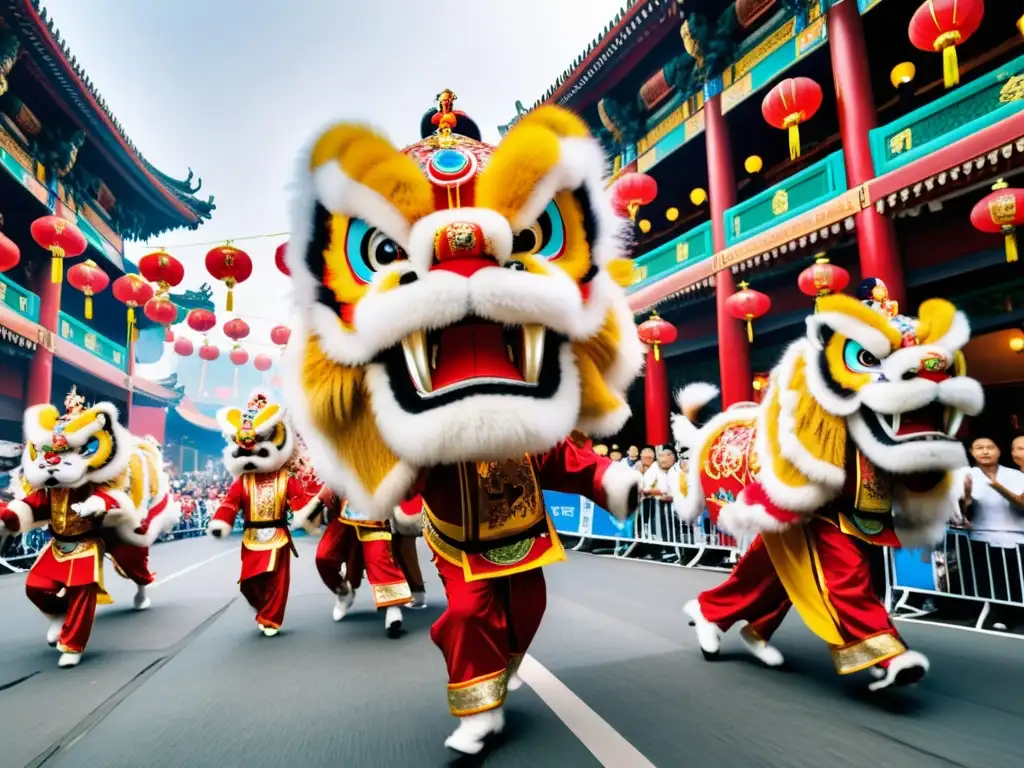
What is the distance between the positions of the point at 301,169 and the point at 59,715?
2525 millimetres

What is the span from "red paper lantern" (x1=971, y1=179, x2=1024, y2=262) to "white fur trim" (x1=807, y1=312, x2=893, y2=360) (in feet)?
14.0

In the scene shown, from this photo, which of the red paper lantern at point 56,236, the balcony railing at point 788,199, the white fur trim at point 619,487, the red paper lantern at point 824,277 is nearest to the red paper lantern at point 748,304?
the red paper lantern at point 824,277

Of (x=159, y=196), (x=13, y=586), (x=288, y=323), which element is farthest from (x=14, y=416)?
(x=288, y=323)

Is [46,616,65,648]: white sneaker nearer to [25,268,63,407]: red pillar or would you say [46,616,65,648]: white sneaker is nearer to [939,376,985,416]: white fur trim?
[939,376,985,416]: white fur trim

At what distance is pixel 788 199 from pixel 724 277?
1.35m

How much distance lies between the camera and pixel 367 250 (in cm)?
210

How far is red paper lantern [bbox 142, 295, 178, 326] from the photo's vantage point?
33.0ft

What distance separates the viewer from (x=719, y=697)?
2678 millimetres

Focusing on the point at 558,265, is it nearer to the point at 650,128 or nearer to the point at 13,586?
the point at 13,586

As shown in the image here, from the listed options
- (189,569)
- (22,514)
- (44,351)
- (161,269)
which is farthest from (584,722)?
(44,351)

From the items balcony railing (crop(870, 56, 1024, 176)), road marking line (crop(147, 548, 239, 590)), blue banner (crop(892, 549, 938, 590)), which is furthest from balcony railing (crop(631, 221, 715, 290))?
road marking line (crop(147, 548, 239, 590))

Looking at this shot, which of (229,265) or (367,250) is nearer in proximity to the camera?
(367,250)

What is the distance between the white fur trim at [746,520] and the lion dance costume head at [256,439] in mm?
3101

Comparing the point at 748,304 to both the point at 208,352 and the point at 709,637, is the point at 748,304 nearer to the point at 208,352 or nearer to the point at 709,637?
the point at 709,637
